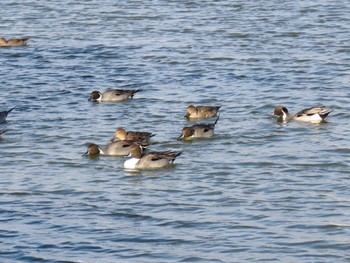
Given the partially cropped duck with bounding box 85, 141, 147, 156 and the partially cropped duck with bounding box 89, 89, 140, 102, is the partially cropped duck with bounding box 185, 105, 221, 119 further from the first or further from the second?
the partially cropped duck with bounding box 85, 141, 147, 156

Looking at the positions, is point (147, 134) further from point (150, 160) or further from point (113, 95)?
point (113, 95)

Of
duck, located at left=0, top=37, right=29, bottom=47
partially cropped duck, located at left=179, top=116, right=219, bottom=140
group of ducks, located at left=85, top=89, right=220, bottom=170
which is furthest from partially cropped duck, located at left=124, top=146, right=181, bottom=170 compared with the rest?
duck, located at left=0, top=37, right=29, bottom=47

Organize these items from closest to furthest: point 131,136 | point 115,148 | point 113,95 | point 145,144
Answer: point 115,148 < point 145,144 < point 131,136 < point 113,95

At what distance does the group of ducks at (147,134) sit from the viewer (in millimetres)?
18109

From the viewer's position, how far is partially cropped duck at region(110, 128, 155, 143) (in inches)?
762

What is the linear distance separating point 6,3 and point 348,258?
26528 millimetres

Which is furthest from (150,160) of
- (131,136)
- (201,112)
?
(201,112)

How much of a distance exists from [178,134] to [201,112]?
1.09m

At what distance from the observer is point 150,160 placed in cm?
1812

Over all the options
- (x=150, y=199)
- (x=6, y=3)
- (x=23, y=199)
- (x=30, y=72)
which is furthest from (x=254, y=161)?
(x=6, y=3)

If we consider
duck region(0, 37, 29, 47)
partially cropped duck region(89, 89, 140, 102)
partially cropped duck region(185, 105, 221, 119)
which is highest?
partially cropped duck region(185, 105, 221, 119)

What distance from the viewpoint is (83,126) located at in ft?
69.3

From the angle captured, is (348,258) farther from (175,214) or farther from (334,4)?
(334,4)

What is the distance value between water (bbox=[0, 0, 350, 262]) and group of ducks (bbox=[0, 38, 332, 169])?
188 millimetres
